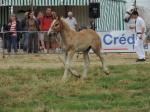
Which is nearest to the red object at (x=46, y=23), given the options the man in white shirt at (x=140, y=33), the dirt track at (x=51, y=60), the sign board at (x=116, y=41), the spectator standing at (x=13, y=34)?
the spectator standing at (x=13, y=34)

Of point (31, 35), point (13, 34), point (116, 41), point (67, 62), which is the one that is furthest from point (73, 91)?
point (116, 41)

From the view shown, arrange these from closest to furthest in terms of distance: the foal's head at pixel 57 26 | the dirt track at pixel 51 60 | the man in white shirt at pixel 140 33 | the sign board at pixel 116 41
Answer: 1. the foal's head at pixel 57 26
2. the dirt track at pixel 51 60
3. the man in white shirt at pixel 140 33
4. the sign board at pixel 116 41

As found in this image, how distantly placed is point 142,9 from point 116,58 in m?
23.1

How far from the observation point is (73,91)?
13758 mm

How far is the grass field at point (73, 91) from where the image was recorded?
1159cm

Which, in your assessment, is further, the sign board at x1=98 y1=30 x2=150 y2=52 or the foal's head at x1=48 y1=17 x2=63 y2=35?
the sign board at x1=98 y1=30 x2=150 y2=52

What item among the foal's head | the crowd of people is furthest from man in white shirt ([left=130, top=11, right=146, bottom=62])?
the foal's head

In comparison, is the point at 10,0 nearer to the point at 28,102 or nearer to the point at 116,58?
the point at 116,58

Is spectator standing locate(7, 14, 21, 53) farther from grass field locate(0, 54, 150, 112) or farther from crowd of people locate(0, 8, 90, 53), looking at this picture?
grass field locate(0, 54, 150, 112)

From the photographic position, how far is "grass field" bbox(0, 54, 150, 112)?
1159 centimetres

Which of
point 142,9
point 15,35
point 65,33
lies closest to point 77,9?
point 142,9

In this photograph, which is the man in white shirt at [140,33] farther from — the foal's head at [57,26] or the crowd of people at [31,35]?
the foal's head at [57,26]

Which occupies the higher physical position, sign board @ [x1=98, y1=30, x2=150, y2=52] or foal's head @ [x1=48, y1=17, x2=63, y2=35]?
foal's head @ [x1=48, y1=17, x2=63, y2=35]

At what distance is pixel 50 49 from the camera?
2594 centimetres
